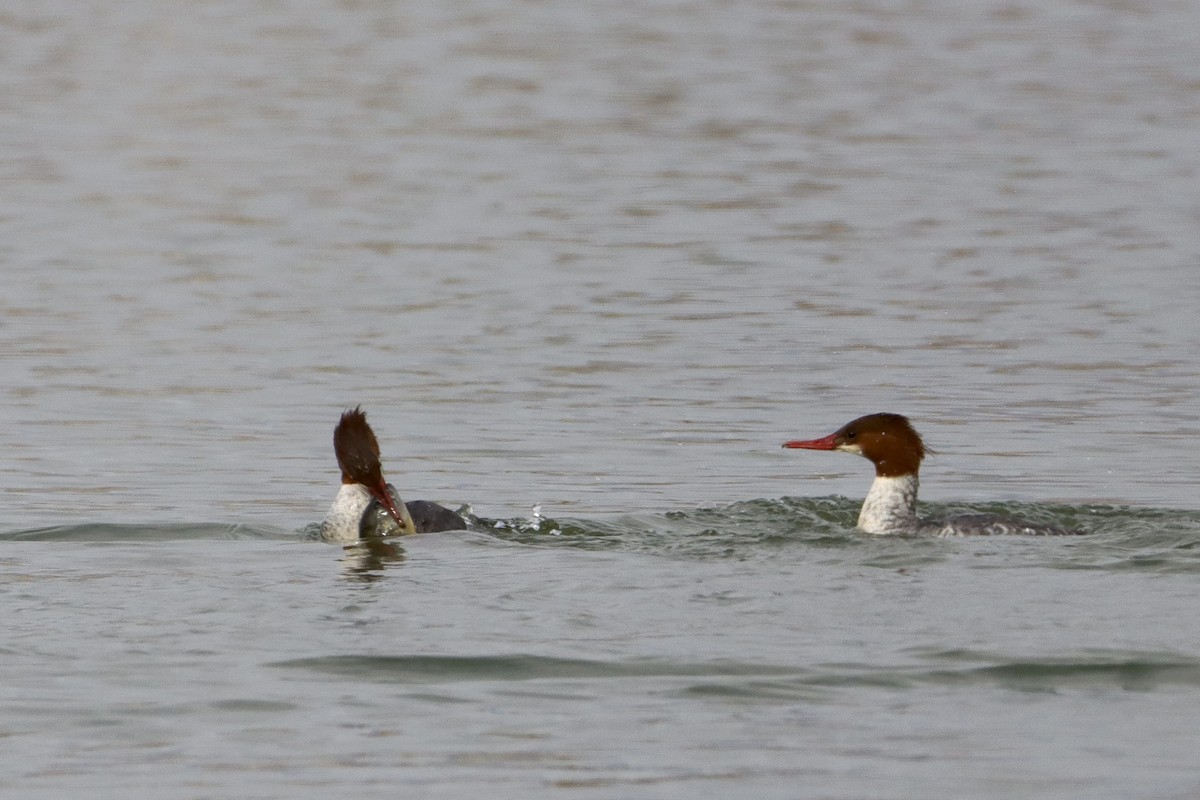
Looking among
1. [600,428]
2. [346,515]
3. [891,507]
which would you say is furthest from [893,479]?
[600,428]

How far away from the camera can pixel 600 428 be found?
1437 centimetres

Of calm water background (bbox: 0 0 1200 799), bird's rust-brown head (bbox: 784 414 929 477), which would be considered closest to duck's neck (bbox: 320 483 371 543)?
calm water background (bbox: 0 0 1200 799)

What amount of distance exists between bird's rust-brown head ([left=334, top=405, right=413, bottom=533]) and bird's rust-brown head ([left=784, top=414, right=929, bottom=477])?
6.42 ft

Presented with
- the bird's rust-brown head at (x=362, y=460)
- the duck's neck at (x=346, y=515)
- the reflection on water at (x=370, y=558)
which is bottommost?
the reflection on water at (x=370, y=558)

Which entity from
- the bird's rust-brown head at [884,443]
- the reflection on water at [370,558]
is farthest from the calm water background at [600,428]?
the bird's rust-brown head at [884,443]

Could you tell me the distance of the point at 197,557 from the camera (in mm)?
10977

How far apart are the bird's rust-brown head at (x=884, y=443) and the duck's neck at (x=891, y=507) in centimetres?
5

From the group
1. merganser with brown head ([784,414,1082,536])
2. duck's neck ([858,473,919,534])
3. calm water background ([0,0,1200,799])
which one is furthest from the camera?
duck's neck ([858,473,919,534])

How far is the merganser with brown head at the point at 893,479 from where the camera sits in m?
11.3

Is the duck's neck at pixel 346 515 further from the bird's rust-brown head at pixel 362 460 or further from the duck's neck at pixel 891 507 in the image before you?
the duck's neck at pixel 891 507

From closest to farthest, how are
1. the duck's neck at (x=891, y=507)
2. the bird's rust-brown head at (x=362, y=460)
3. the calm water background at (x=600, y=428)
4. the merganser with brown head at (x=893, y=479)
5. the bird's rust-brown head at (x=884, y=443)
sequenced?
1. the calm water background at (x=600, y=428)
2. the merganser with brown head at (x=893, y=479)
3. the duck's neck at (x=891, y=507)
4. the bird's rust-brown head at (x=362, y=460)
5. the bird's rust-brown head at (x=884, y=443)

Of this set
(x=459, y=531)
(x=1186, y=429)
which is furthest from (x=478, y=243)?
(x=459, y=531)

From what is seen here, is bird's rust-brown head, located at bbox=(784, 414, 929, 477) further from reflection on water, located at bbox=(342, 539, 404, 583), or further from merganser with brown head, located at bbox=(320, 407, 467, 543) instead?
reflection on water, located at bbox=(342, 539, 404, 583)

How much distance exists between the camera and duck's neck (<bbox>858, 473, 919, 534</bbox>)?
11523 millimetres
